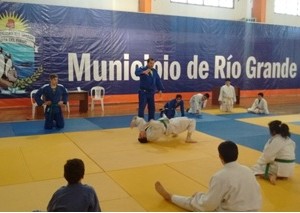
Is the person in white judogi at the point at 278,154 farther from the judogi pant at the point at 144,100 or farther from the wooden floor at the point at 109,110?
the wooden floor at the point at 109,110

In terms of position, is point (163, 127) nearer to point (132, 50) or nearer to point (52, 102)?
point (52, 102)

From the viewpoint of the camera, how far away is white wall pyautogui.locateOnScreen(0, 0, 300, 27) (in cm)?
1252

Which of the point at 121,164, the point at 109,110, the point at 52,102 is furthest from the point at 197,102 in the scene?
the point at 121,164

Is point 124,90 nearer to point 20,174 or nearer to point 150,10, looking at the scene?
point 150,10

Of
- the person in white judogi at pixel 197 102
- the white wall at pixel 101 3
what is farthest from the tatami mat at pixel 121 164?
the white wall at pixel 101 3

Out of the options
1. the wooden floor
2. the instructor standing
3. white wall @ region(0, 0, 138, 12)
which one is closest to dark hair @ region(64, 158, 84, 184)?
the instructor standing

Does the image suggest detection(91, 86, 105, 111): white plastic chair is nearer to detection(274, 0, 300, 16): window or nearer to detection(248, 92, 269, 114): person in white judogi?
detection(248, 92, 269, 114): person in white judogi

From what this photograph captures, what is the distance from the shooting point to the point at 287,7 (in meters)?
16.7

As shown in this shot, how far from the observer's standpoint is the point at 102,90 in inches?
485

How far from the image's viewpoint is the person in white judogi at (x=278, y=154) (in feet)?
14.5

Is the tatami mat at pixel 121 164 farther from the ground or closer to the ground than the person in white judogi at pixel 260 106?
closer to the ground

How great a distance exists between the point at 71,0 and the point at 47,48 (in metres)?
2.18

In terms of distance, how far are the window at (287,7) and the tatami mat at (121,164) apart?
Result: 34.0 ft

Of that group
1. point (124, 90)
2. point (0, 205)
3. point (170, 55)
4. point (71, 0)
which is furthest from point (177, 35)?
point (0, 205)
